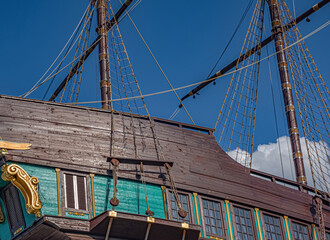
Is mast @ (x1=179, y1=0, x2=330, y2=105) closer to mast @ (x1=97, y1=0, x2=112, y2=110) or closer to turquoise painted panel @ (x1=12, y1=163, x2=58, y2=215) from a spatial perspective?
mast @ (x1=97, y1=0, x2=112, y2=110)

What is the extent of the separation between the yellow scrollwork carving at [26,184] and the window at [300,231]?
9.72 meters

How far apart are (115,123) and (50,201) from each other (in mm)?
3892

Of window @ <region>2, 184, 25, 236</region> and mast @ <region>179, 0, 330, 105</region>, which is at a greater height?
mast @ <region>179, 0, 330, 105</region>

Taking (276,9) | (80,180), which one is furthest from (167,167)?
(276,9)

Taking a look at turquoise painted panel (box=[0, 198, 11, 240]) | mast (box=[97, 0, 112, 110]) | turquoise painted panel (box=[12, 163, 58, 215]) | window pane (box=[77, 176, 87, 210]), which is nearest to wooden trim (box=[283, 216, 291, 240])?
mast (box=[97, 0, 112, 110])

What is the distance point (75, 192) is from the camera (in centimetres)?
2003

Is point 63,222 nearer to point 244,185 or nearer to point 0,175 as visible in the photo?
point 0,175

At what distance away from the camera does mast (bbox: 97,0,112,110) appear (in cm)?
2756

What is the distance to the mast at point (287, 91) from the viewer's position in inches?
1217

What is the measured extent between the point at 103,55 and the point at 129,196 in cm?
936

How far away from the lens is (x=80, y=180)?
802 inches

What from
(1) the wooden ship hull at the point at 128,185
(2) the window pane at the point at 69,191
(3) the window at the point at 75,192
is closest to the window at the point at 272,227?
(1) the wooden ship hull at the point at 128,185

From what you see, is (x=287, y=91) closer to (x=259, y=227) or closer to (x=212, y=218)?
(x=259, y=227)

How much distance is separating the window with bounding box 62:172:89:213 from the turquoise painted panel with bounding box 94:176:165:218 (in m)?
0.34
